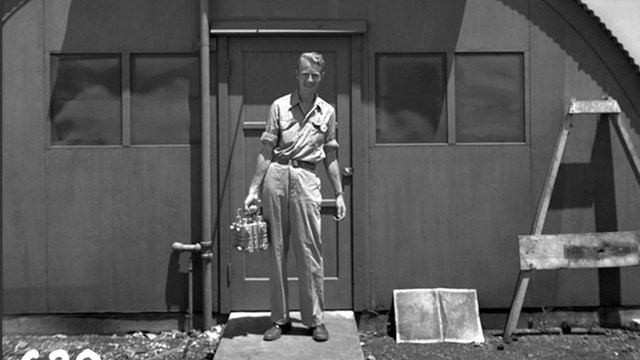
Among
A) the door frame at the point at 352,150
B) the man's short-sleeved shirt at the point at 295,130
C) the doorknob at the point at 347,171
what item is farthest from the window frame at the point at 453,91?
the man's short-sleeved shirt at the point at 295,130

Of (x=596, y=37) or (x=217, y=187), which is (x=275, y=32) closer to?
(x=217, y=187)

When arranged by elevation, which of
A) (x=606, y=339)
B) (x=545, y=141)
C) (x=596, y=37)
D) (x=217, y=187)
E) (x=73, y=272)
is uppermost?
(x=596, y=37)

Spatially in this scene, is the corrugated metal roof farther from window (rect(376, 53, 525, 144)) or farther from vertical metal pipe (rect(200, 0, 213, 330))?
vertical metal pipe (rect(200, 0, 213, 330))

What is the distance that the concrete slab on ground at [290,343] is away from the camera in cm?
485

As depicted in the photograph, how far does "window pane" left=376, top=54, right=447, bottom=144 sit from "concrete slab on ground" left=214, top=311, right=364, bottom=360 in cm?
175

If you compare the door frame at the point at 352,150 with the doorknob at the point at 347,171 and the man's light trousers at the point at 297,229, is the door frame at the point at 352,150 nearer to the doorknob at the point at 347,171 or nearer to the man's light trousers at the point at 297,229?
the doorknob at the point at 347,171

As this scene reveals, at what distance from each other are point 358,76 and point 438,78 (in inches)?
29.8

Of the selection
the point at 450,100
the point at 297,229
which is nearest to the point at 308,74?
the point at 297,229

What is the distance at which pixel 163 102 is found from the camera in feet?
19.9

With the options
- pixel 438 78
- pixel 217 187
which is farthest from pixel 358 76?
pixel 217 187

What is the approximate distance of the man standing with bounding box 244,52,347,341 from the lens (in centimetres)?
506

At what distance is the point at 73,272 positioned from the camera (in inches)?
237

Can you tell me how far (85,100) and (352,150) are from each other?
2481mm

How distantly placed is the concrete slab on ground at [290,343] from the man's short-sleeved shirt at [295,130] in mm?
1402
